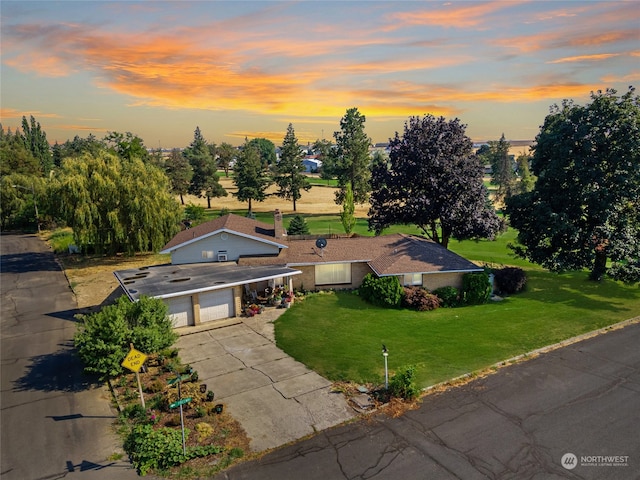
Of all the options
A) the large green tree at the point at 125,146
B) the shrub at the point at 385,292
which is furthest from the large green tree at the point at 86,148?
the shrub at the point at 385,292

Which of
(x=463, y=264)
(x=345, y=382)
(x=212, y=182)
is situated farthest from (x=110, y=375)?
(x=212, y=182)

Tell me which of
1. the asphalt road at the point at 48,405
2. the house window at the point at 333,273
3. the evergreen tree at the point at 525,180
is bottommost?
the asphalt road at the point at 48,405

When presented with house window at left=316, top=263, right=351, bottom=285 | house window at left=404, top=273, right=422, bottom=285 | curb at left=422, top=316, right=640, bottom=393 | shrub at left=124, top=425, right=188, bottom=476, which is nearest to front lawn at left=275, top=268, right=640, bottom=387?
curb at left=422, top=316, right=640, bottom=393

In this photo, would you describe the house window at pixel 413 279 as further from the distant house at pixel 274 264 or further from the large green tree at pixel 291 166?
the large green tree at pixel 291 166

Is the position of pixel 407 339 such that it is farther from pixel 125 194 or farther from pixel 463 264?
pixel 125 194

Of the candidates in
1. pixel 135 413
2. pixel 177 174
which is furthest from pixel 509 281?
pixel 177 174

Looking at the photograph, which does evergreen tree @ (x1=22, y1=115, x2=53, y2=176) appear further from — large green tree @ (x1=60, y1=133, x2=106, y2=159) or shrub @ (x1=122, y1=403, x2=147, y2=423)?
shrub @ (x1=122, y1=403, x2=147, y2=423)

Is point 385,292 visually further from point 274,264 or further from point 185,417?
point 185,417
